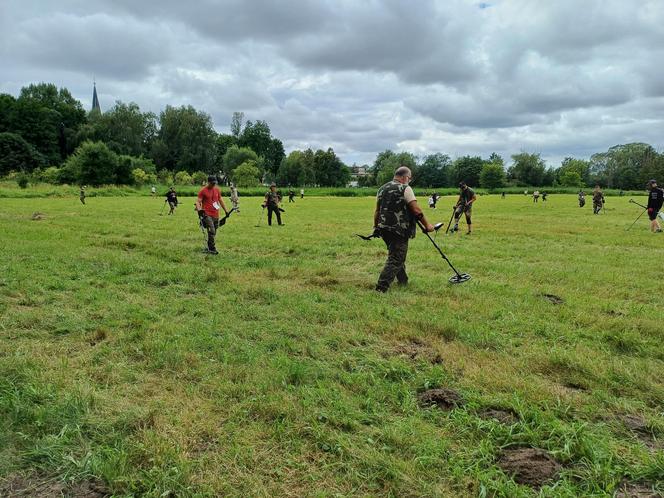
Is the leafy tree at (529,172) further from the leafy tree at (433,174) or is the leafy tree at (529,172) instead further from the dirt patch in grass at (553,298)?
the dirt patch in grass at (553,298)

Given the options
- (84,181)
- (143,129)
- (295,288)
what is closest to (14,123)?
(143,129)

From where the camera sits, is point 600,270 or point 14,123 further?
point 14,123

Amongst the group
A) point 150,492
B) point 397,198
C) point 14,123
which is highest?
point 14,123

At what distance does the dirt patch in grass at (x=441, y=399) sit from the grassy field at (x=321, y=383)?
0.20 feet

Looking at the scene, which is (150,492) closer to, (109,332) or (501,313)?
(109,332)

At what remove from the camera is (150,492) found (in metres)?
3.01

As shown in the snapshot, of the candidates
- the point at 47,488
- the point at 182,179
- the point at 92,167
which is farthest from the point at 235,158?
the point at 47,488

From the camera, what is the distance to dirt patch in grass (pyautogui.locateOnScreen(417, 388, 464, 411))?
13.6 feet

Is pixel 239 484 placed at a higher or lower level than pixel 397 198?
lower

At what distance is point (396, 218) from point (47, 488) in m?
6.41

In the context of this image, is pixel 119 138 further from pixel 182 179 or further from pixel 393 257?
pixel 393 257

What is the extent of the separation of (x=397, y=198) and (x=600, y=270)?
5770 millimetres

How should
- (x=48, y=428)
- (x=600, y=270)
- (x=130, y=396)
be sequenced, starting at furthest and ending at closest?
1. (x=600, y=270)
2. (x=130, y=396)
3. (x=48, y=428)

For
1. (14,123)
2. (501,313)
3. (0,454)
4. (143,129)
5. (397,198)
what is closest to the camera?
(0,454)
